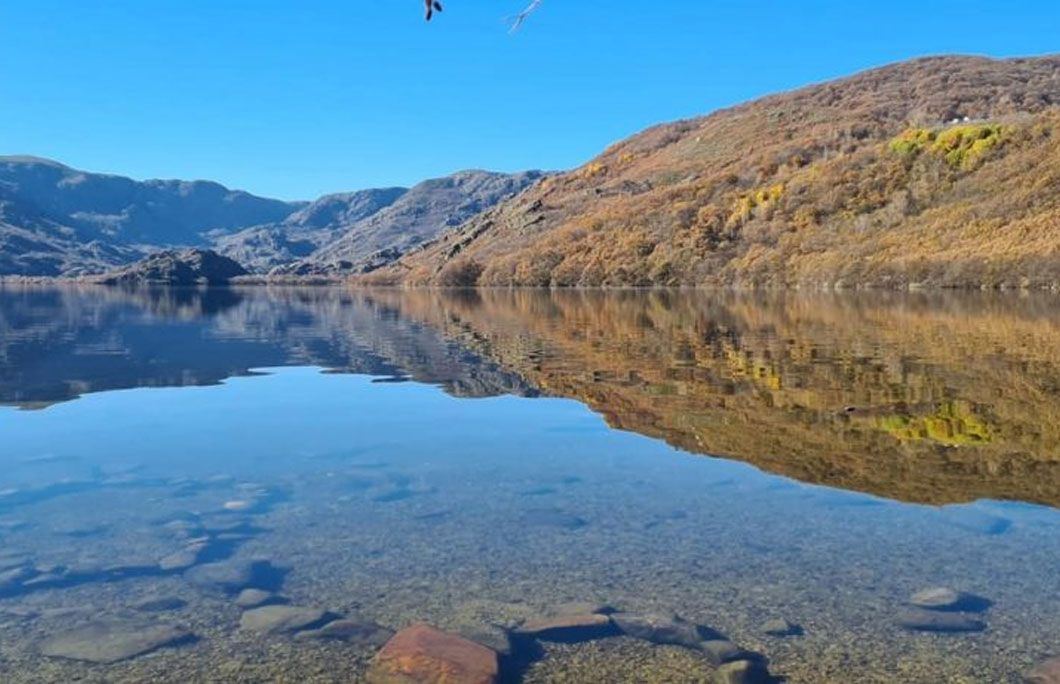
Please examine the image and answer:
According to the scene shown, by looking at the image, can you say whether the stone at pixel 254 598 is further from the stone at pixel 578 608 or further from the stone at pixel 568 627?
the stone at pixel 578 608

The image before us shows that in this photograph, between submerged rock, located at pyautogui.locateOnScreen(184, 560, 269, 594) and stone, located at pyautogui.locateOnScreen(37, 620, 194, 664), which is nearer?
stone, located at pyautogui.locateOnScreen(37, 620, 194, 664)

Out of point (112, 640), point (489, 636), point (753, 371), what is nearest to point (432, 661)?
point (489, 636)

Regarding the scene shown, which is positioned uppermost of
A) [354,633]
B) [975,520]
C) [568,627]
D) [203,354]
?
[975,520]

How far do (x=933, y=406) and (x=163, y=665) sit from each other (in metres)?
20.1

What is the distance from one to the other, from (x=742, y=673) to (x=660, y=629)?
1.30 metres

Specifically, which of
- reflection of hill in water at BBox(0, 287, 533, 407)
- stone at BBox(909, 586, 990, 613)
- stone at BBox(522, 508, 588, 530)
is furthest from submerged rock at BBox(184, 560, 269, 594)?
reflection of hill in water at BBox(0, 287, 533, 407)

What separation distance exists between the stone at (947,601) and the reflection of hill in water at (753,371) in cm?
433

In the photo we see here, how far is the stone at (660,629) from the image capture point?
962 cm

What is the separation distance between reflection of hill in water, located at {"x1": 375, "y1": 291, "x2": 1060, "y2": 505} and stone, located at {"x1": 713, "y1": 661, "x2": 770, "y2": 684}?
7.28 m

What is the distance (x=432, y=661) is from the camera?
8.90m

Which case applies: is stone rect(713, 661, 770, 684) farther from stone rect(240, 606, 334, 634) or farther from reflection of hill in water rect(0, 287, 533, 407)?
reflection of hill in water rect(0, 287, 533, 407)

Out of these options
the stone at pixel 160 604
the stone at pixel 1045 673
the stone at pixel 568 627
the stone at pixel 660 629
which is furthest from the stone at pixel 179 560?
the stone at pixel 1045 673

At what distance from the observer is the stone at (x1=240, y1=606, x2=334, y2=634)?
32.9 feet

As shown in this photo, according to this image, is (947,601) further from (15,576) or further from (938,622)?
(15,576)
